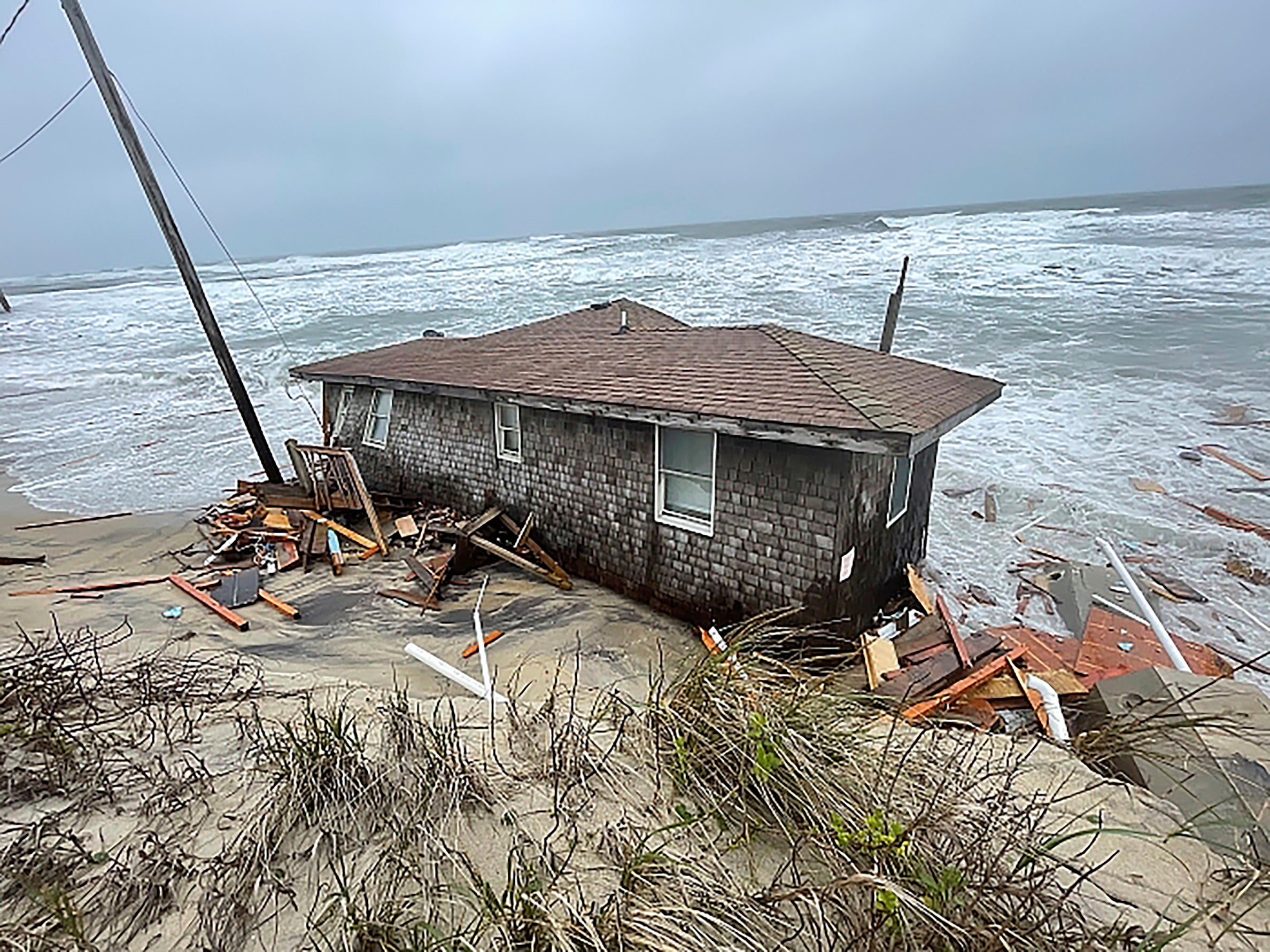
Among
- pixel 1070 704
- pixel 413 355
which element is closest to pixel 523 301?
pixel 413 355

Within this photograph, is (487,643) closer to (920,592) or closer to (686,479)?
(686,479)

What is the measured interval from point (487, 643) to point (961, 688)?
15.8 feet

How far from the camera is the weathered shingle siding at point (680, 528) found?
665 cm

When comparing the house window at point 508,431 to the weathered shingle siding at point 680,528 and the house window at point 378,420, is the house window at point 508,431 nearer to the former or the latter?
the weathered shingle siding at point 680,528

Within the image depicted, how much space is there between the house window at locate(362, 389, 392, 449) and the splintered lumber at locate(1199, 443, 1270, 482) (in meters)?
15.6

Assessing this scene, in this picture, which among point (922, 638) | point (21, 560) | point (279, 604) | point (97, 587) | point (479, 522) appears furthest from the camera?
point (21, 560)

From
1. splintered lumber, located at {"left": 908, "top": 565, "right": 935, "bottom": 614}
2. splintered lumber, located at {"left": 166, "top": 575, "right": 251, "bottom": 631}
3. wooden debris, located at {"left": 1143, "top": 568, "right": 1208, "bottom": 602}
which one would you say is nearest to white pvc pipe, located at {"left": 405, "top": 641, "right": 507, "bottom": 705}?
splintered lumber, located at {"left": 166, "top": 575, "right": 251, "bottom": 631}

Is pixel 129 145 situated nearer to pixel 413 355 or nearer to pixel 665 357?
pixel 413 355

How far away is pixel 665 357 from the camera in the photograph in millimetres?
8773

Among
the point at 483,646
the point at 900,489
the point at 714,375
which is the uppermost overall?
the point at 714,375

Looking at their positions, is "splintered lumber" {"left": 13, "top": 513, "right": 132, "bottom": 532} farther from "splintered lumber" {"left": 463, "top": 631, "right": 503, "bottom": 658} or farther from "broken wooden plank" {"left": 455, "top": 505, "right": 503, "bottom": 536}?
"splintered lumber" {"left": 463, "top": 631, "right": 503, "bottom": 658}

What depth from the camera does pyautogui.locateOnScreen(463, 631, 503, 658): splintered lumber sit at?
23.3 feet

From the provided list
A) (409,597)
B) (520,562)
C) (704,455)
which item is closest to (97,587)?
(409,597)

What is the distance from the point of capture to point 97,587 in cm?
856
